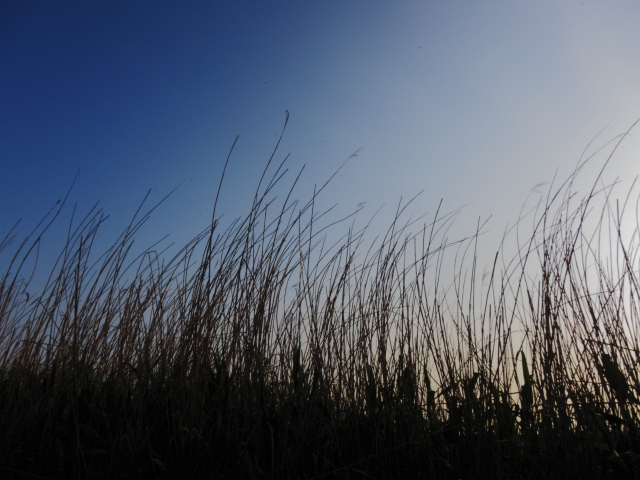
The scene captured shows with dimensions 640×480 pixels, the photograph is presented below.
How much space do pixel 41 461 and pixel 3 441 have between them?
25 centimetres

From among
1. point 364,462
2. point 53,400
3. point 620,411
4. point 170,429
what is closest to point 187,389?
point 170,429

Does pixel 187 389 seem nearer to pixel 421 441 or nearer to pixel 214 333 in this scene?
pixel 214 333

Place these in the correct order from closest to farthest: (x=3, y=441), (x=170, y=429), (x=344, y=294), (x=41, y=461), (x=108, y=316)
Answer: (x=41, y=461) < (x=3, y=441) < (x=170, y=429) < (x=344, y=294) < (x=108, y=316)

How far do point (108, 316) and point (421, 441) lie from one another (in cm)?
139

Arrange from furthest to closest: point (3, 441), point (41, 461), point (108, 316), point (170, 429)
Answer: point (108, 316), point (170, 429), point (3, 441), point (41, 461)

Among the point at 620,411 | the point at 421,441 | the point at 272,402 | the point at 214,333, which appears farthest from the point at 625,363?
the point at 214,333

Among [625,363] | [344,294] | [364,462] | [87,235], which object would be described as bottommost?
[364,462]

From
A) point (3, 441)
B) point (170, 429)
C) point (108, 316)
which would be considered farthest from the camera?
point (108, 316)

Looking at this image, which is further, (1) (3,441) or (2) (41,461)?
(1) (3,441)

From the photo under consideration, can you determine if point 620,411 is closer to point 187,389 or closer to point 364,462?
point 364,462

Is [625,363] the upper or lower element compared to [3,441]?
upper

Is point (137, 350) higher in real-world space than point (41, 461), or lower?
higher

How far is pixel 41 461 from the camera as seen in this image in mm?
1322

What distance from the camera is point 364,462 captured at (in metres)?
1.52
